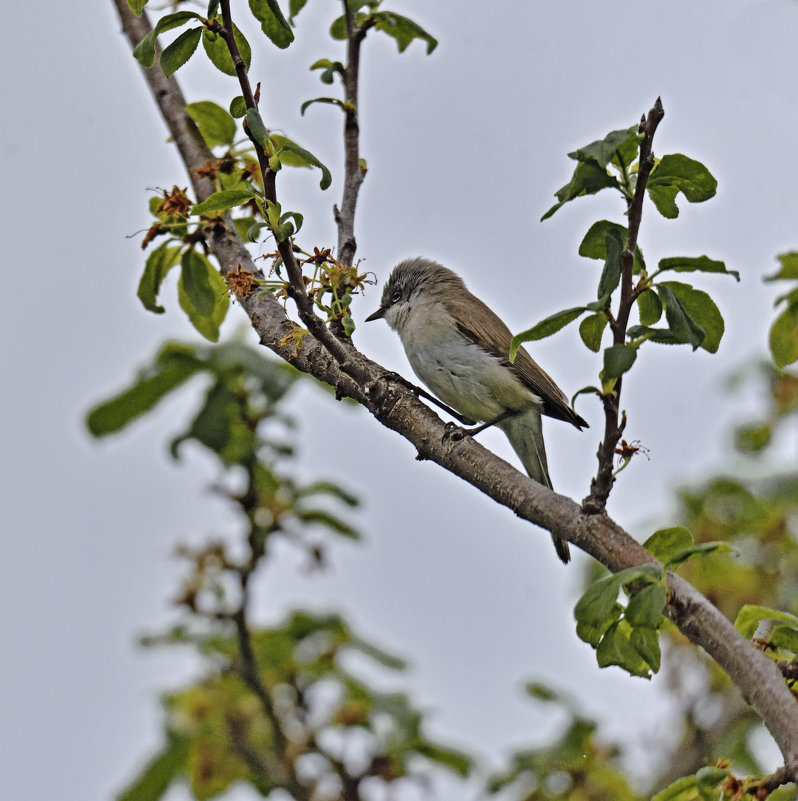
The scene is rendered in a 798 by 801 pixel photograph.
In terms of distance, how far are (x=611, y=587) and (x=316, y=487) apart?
9.58 feet

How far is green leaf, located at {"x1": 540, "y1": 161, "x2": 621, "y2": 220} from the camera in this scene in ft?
7.41

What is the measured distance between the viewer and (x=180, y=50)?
257cm

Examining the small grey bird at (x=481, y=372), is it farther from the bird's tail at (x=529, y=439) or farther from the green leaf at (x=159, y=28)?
the green leaf at (x=159, y=28)

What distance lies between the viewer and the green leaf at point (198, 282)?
3.61m

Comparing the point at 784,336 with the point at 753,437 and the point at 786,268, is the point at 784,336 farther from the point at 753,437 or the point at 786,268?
the point at 753,437

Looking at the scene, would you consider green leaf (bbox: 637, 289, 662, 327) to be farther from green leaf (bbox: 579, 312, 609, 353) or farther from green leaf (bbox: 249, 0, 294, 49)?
green leaf (bbox: 249, 0, 294, 49)

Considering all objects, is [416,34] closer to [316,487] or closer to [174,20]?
[174,20]

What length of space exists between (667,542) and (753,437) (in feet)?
12.1

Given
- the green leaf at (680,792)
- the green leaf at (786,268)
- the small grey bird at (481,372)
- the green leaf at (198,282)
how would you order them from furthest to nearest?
the small grey bird at (481,372), the green leaf at (198,282), the green leaf at (786,268), the green leaf at (680,792)

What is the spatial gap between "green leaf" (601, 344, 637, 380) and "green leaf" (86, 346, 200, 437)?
2.83 metres

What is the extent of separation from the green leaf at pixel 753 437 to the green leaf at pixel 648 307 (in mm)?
3761

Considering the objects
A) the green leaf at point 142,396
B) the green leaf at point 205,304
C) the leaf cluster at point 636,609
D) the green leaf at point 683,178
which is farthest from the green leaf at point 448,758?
the green leaf at point 683,178

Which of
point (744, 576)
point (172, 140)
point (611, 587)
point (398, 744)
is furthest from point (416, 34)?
point (744, 576)

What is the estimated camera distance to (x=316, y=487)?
5008mm
